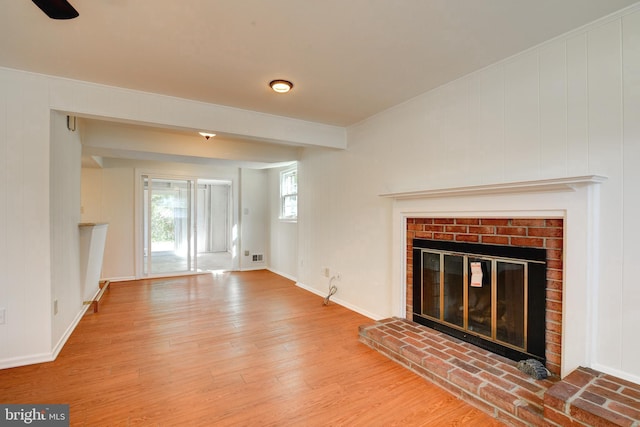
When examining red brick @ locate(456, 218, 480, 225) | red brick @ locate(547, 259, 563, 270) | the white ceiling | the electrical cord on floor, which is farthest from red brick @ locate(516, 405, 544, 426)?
the electrical cord on floor

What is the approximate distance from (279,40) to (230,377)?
246cm

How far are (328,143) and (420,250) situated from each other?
5.98 ft

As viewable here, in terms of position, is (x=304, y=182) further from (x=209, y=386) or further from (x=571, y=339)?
(x=571, y=339)

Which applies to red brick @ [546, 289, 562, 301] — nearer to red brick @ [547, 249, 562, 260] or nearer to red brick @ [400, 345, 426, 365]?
red brick @ [547, 249, 562, 260]

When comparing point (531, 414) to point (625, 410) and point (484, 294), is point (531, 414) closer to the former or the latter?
point (625, 410)

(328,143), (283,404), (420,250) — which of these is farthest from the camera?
(328,143)

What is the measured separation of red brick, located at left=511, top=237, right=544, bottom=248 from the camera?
2.20 meters

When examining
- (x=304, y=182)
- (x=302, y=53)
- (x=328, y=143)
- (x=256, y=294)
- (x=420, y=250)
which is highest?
(x=302, y=53)

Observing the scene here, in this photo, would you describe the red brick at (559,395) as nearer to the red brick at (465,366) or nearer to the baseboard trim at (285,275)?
the red brick at (465,366)

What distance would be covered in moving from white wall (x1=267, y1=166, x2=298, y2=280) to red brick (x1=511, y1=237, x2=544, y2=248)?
12.9 ft

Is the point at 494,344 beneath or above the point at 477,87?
beneath

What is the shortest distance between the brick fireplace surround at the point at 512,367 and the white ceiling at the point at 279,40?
1289 millimetres

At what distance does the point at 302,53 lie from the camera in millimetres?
2244

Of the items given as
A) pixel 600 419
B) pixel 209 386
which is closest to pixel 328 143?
pixel 209 386
